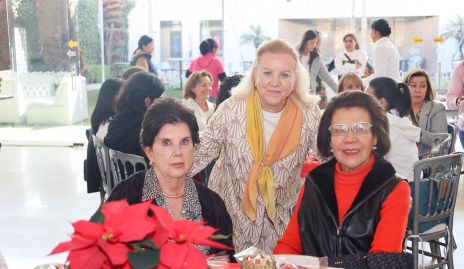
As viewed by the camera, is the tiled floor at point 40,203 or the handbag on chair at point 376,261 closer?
the handbag on chair at point 376,261

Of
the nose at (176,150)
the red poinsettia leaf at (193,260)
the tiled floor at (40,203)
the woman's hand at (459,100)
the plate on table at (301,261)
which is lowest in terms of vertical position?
the tiled floor at (40,203)

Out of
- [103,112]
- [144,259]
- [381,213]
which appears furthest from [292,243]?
[103,112]

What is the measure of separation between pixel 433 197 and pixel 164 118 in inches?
70.9

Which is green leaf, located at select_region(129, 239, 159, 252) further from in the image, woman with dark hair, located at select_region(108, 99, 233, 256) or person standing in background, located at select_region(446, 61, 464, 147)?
person standing in background, located at select_region(446, 61, 464, 147)

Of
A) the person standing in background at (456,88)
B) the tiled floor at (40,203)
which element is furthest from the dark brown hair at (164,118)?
the person standing in background at (456,88)

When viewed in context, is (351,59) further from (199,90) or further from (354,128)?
(354,128)

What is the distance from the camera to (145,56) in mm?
9562

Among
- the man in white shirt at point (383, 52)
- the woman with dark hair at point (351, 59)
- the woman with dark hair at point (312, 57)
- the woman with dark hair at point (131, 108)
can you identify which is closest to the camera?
the woman with dark hair at point (131, 108)

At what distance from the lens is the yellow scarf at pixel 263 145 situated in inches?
131

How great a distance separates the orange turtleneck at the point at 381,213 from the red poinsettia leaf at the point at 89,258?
137 cm

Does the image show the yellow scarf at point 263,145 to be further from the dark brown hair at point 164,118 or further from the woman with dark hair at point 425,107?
the woman with dark hair at point 425,107

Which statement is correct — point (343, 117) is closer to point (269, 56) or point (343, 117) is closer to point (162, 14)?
point (269, 56)

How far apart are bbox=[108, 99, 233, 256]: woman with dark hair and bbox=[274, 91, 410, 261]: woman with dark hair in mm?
333

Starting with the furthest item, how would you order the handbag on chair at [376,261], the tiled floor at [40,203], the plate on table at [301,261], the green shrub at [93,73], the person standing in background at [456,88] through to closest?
the green shrub at [93,73] → the person standing in background at [456,88] → the tiled floor at [40,203] → the handbag on chair at [376,261] → the plate on table at [301,261]
